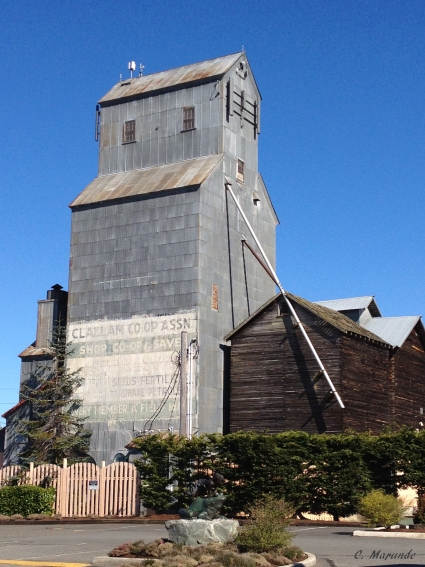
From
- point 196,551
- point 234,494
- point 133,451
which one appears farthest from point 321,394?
point 196,551

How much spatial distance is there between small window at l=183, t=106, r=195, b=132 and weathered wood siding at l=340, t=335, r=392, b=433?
54.0ft

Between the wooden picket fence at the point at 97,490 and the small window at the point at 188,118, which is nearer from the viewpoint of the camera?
the wooden picket fence at the point at 97,490

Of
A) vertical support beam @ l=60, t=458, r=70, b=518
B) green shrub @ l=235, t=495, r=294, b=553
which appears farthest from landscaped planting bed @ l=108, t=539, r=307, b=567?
vertical support beam @ l=60, t=458, r=70, b=518

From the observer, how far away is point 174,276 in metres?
49.8

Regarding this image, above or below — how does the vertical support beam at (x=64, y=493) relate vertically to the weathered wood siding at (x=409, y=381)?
below

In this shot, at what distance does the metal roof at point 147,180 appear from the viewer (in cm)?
5131

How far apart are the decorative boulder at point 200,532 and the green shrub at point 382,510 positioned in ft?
21.4

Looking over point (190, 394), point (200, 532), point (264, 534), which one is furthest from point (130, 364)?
point (264, 534)

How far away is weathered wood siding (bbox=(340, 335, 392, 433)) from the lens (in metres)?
46.5

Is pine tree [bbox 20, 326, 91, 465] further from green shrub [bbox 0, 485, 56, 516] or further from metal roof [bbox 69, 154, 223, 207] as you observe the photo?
green shrub [bbox 0, 485, 56, 516]

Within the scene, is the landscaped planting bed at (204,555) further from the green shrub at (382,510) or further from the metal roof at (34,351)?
the metal roof at (34,351)

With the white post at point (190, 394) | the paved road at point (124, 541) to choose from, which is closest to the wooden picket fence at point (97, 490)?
the paved road at point (124, 541)

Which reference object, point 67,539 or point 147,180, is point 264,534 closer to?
point 67,539

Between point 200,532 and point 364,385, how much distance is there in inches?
1163
